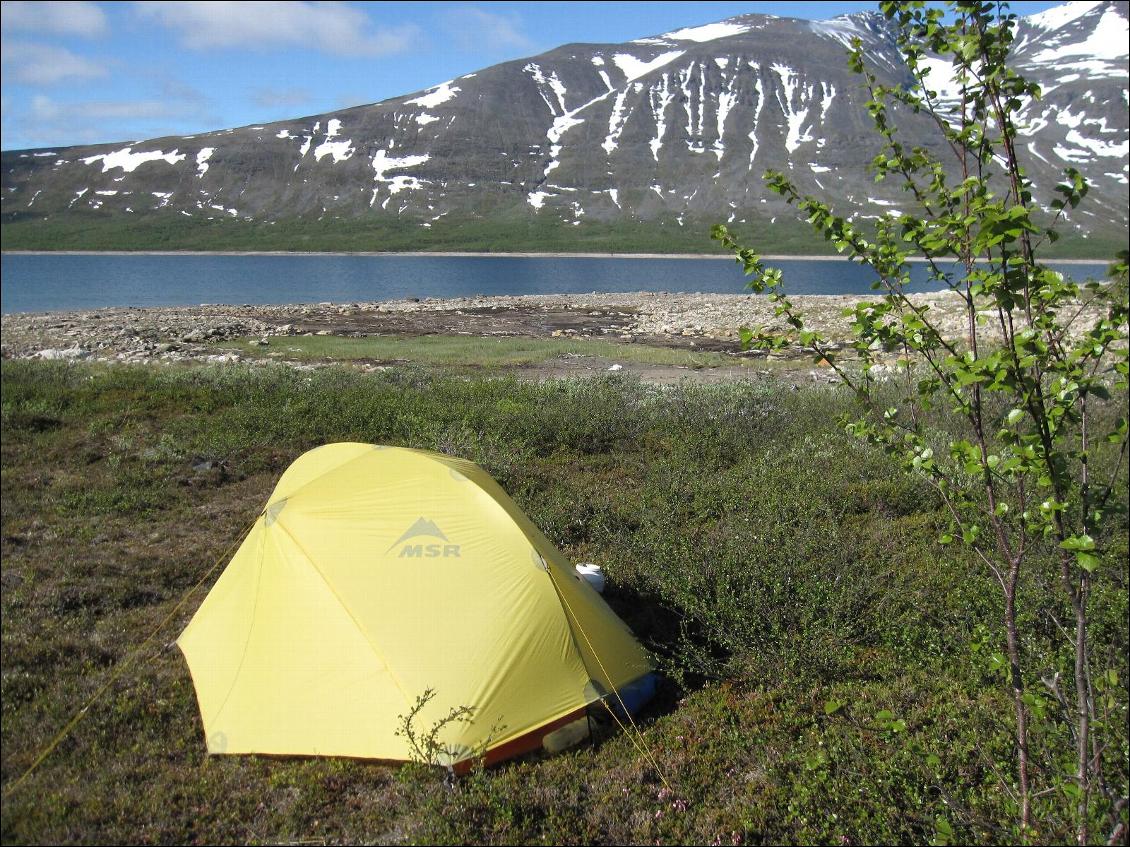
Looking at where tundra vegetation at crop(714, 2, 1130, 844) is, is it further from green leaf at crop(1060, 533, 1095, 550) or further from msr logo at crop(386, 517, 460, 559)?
msr logo at crop(386, 517, 460, 559)

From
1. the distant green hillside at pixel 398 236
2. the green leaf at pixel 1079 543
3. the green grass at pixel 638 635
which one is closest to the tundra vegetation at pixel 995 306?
the green leaf at pixel 1079 543

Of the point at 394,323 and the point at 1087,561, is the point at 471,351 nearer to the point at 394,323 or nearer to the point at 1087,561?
the point at 394,323

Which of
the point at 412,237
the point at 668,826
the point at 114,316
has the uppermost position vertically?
the point at 412,237

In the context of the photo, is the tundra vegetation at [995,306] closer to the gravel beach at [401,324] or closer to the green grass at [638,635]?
the green grass at [638,635]

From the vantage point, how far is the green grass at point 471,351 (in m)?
25.9

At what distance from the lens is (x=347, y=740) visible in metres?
5.51

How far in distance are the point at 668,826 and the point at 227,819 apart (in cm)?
270

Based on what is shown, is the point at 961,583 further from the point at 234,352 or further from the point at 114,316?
the point at 114,316

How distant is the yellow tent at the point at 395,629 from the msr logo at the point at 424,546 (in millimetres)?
11

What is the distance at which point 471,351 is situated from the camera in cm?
2817

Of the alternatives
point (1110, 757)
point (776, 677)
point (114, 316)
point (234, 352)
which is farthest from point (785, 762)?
point (114, 316)

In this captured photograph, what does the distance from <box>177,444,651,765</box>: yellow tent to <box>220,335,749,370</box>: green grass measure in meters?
17.6

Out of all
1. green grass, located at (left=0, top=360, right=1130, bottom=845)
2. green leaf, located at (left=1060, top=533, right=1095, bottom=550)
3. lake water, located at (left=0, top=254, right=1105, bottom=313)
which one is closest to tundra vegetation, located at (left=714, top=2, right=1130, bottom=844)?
green leaf, located at (left=1060, top=533, right=1095, bottom=550)

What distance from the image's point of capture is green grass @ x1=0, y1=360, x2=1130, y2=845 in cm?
482
